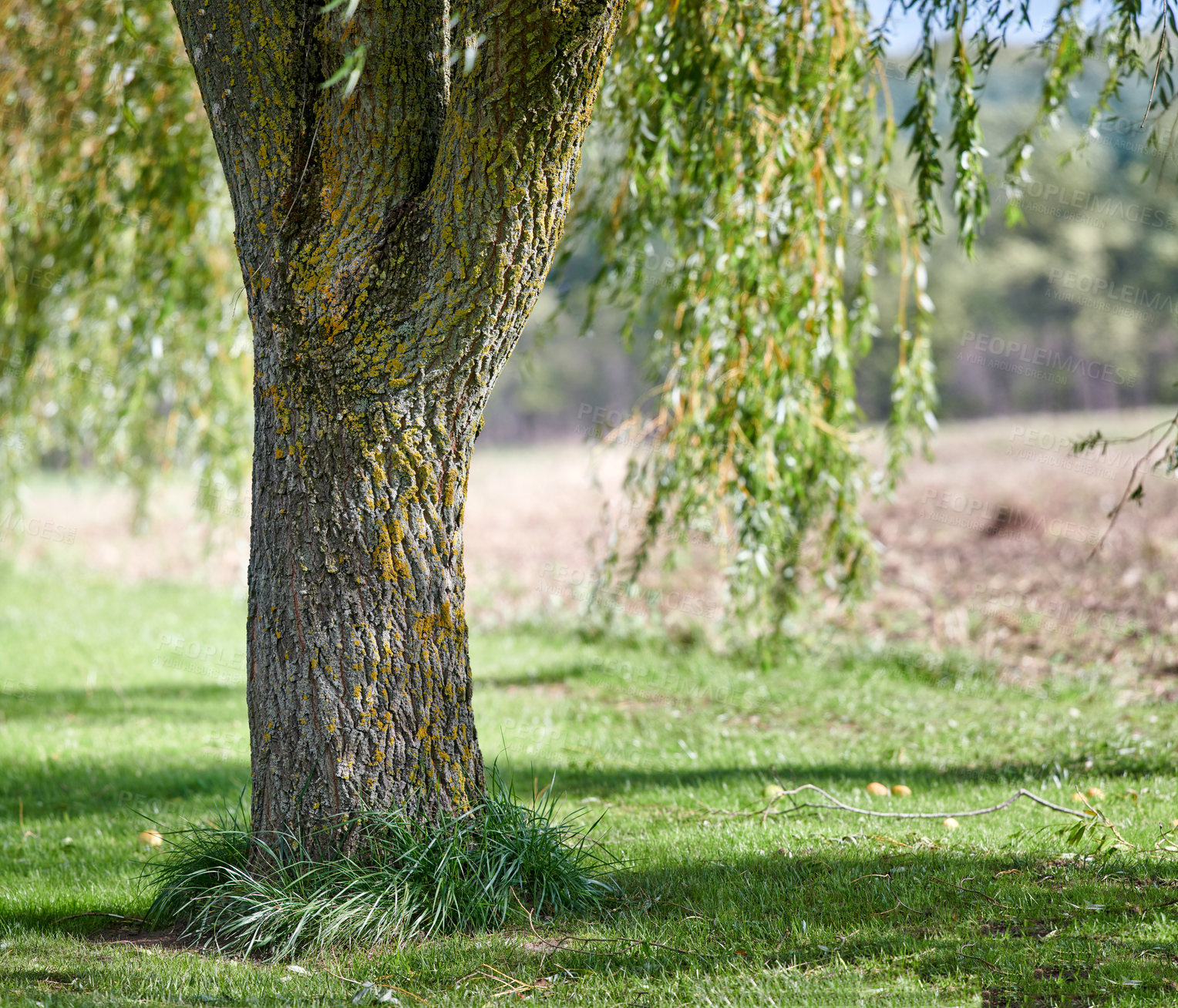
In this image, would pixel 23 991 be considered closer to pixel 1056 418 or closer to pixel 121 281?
pixel 121 281

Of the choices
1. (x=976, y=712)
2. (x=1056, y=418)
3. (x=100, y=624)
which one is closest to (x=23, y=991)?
(x=976, y=712)

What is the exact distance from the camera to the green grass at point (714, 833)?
2777 millimetres

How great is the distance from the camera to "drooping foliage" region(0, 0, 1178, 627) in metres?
4.59

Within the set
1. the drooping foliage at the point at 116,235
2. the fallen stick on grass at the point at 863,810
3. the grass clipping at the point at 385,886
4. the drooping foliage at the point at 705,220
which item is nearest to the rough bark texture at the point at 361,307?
the grass clipping at the point at 385,886

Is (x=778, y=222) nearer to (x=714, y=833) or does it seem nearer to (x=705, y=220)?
(x=705, y=220)

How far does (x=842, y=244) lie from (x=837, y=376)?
2.90 feet

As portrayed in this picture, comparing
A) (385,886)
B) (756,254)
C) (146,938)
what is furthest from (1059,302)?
(146,938)

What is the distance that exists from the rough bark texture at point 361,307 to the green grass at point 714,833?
0.69 m

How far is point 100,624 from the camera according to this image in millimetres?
10062

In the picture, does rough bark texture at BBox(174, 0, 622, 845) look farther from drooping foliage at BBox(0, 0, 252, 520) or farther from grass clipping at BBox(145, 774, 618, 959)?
drooping foliage at BBox(0, 0, 252, 520)

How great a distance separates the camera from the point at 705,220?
201 inches

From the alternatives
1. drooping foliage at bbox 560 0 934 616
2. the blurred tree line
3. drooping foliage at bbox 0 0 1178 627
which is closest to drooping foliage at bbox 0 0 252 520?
drooping foliage at bbox 0 0 1178 627

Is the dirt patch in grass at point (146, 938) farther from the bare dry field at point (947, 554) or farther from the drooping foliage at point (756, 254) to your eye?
the bare dry field at point (947, 554)

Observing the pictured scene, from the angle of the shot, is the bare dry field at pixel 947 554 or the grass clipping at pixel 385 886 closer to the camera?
the grass clipping at pixel 385 886
